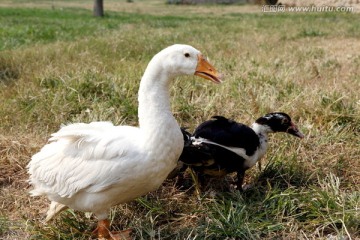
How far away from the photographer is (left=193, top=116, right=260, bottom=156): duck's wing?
355 cm

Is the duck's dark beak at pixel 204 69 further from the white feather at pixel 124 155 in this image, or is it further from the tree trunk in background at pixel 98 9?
the tree trunk in background at pixel 98 9

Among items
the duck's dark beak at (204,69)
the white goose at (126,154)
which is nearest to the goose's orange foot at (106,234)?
the white goose at (126,154)

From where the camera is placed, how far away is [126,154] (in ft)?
9.18

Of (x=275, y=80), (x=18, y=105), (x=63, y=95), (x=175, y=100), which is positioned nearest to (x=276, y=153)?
(x=175, y=100)

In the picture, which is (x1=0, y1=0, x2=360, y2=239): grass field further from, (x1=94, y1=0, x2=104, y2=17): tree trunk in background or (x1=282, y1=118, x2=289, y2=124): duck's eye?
(x1=94, y1=0, x2=104, y2=17): tree trunk in background

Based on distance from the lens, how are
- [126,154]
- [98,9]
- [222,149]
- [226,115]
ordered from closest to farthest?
[126,154] < [222,149] < [226,115] < [98,9]

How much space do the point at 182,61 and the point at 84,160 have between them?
845 millimetres

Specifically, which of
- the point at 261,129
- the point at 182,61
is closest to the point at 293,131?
the point at 261,129

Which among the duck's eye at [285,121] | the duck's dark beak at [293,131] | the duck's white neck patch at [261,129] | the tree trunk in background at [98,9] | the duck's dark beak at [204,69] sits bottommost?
the tree trunk in background at [98,9]

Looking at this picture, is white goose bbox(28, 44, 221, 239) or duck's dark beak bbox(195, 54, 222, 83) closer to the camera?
white goose bbox(28, 44, 221, 239)

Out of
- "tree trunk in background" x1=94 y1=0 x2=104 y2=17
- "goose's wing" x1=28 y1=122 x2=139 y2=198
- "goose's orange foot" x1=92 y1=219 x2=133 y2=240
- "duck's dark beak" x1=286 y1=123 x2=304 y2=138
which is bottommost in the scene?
"tree trunk in background" x1=94 y1=0 x2=104 y2=17

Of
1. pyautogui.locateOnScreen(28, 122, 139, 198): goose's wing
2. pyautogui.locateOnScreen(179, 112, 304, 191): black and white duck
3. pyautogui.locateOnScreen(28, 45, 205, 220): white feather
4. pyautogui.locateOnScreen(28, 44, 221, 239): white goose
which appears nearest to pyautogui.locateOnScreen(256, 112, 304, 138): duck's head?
pyautogui.locateOnScreen(179, 112, 304, 191): black and white duck

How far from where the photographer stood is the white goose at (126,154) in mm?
2791

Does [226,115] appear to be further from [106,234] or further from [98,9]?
[98,9]
